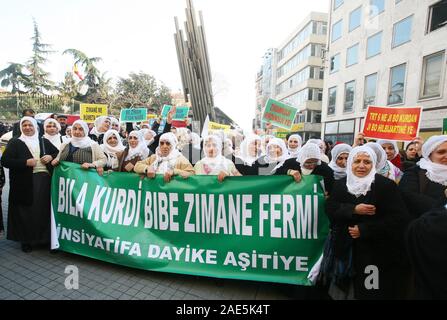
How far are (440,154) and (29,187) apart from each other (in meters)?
4.62

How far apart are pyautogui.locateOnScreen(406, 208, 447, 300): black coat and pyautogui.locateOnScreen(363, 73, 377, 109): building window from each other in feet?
Result: 60.4

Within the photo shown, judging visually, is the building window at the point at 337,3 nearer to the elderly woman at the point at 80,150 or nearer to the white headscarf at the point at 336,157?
the white headscarf at the point at 336,157

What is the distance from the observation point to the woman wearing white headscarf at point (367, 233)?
84.5 inches

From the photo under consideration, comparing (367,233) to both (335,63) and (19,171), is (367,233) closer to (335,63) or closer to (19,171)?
(19,171)

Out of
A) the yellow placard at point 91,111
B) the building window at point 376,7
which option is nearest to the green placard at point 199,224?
the yellow placard at point 91,111

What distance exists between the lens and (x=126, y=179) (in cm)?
329

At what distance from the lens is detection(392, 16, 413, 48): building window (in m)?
15.2

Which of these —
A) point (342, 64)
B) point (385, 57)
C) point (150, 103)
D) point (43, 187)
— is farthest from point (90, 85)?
point (43, 187)

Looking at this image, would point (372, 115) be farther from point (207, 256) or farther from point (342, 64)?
point (342, 64)

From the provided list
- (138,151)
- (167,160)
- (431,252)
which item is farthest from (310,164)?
(138,151)

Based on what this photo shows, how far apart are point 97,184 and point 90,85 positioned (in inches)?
1237

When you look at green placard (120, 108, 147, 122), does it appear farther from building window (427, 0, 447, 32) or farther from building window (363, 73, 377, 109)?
building window (363, 73, 377, 109)

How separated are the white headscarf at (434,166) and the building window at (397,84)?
15847mm

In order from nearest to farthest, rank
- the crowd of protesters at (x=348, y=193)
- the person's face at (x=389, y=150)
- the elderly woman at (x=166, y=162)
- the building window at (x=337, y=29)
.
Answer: the crowd of protesters at (x=348, y=193) < the elderly woman at (x=166, y=162) < the person's face at (x=389, y=150) < the building window at (x=337, y=29)
